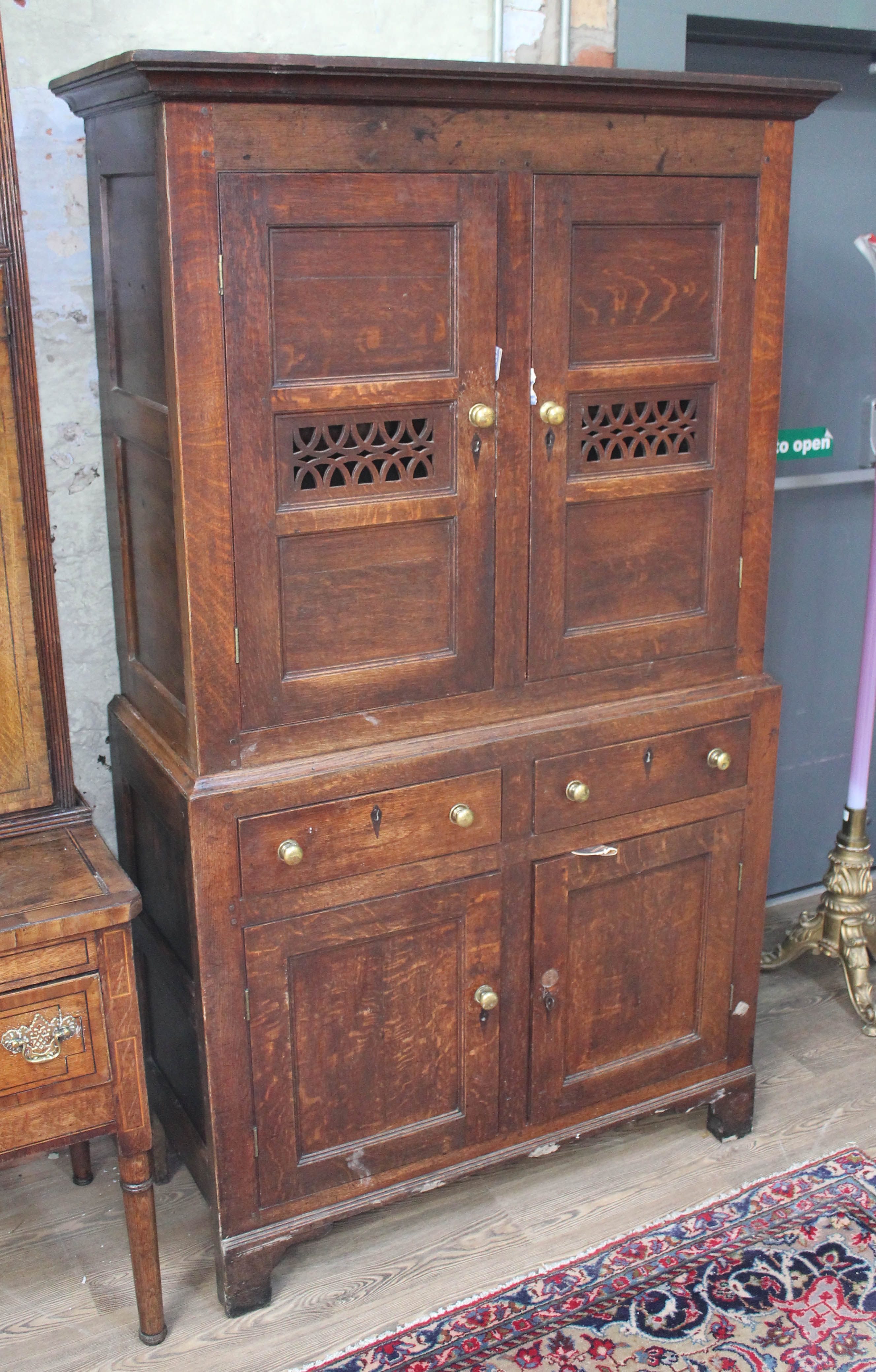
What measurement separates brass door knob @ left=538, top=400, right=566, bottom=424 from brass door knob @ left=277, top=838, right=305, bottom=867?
83cm

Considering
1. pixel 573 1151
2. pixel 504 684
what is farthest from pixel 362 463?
pixel 573 1151

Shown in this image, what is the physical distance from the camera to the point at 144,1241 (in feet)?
7.18

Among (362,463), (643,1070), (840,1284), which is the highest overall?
(362,463)

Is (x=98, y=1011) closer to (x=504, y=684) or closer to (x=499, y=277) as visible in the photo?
(x=504, y=684)

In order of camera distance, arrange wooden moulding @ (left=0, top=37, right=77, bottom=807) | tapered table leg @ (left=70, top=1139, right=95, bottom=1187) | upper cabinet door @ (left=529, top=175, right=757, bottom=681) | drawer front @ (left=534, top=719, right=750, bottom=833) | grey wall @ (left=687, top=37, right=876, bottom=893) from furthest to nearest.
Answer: grey wall @ (left=687, top=37, right=876, bottom=893), tapered table leg @ (left=70, top=1139, right=95, bottom=1187), drawer front @ (left=534, top=719, right=750, bottom=833), upper cabinet door @ (left=529, top=175, right=757, bottom=681), wooden moulding @ (left=0, top=37, right=77, bottom=807)

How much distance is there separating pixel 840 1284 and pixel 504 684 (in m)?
1.28

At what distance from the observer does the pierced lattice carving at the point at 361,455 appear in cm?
203

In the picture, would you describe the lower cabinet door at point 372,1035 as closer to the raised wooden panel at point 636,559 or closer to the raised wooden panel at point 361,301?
the raised wooden panel at point 636,559

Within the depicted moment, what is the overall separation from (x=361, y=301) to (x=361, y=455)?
0.24 m

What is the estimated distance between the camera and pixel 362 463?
2.08 metres

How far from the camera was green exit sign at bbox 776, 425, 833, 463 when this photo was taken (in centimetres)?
329

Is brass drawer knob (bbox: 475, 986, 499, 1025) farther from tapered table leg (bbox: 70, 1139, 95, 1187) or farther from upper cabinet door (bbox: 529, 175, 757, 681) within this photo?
tapered table leg (bbox: 70, 1139, 95, 1187)

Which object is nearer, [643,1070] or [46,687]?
[46,687]

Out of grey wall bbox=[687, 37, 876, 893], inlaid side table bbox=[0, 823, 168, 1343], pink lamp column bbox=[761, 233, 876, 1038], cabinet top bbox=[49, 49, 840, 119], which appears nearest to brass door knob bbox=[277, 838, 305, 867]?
inlaid side table bbox=[0, 823, 168, 1343]
